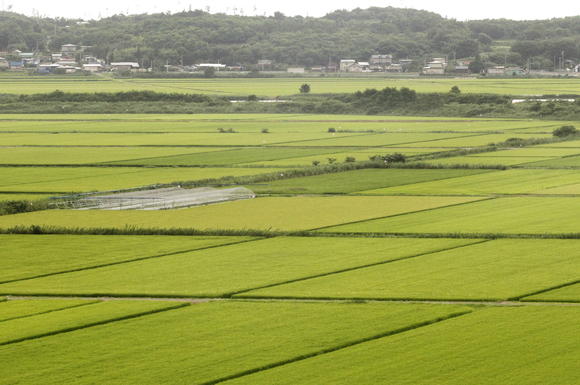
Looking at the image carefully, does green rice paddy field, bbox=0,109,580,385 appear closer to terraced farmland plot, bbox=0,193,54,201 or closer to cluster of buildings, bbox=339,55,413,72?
terraced farmland plot, bbox=0,193,54,201

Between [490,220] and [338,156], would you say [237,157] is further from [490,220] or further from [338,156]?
[490,220]

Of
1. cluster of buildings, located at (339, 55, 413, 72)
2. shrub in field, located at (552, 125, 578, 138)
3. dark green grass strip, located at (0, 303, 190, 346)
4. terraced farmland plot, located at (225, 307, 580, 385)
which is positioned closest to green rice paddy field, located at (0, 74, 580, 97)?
cluster of buildings, located at (339, 55, 413, 72)

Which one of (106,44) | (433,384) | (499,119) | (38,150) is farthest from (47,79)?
(433,384)

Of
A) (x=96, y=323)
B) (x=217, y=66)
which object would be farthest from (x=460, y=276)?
(x=217, y=66)

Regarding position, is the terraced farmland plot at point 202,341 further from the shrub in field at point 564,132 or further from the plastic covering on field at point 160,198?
the shrub in field at point 564,132

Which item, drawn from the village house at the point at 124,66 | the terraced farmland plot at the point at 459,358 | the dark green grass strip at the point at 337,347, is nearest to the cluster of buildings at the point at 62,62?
the village house at the point at 124,66

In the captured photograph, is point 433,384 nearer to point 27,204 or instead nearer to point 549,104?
point 27,204

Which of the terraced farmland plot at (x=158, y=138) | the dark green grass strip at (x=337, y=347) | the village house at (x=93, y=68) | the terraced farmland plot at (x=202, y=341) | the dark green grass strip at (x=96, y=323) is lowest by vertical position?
the village house at (x=93, y=68)
